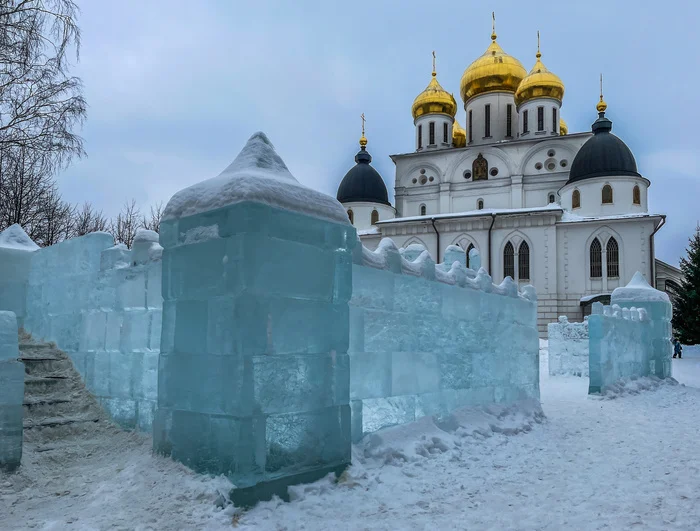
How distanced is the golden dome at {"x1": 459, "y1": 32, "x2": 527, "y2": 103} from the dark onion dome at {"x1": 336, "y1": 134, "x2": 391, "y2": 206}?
6610 millimetres

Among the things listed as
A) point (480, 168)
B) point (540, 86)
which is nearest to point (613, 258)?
point (480, 168)

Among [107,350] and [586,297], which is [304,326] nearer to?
[107,350]

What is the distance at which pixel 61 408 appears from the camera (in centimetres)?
473

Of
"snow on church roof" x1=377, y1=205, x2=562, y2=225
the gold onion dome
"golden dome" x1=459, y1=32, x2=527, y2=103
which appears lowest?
"snow on church roof" x1=377, y1=205, x2=562, y2=225

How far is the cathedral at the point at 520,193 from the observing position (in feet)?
87.5

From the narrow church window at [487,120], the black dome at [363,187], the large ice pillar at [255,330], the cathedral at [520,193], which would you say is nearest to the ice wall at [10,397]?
the large ice pillar at [255,330]

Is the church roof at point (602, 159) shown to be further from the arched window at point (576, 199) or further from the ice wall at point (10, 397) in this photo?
the ice wall at point (10, 397)

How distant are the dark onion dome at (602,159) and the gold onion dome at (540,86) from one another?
3.56m

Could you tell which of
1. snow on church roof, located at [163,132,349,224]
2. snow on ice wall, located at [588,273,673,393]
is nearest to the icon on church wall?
snow on ice wall, located at [588,273,673,393]

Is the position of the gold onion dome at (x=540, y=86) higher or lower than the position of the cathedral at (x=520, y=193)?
higher

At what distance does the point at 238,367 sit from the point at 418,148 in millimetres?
30992

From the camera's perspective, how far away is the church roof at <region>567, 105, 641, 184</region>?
1052 inches

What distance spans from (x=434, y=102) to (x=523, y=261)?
1050cm

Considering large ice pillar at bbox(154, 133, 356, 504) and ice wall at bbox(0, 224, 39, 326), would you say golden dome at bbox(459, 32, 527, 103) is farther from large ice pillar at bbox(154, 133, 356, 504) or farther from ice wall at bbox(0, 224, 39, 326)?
large ice pillar at bbox(154, 133, 356, 504)
